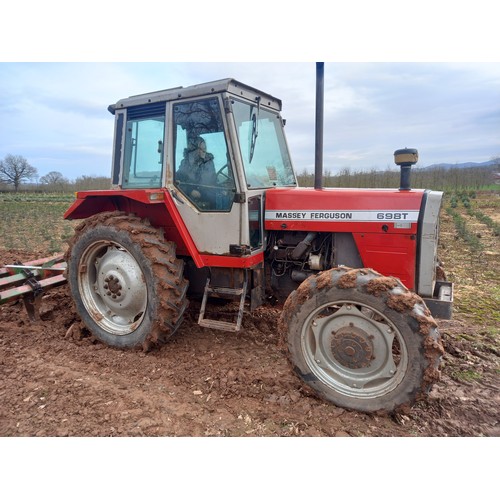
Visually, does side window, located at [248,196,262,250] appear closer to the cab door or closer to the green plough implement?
the cab door

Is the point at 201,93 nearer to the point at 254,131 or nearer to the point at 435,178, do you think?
the point at 254,131

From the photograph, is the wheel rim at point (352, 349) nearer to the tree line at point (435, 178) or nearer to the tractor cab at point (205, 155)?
the tractor cab at point (205, 155)

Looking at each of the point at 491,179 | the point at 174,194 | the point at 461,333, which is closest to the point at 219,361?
the point at 174,194

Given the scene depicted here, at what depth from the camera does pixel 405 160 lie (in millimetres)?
3264

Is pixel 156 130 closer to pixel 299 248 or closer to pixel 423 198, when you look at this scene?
pixel 299 248

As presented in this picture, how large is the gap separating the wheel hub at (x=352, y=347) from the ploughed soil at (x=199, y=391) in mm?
356

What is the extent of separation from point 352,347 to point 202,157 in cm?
214

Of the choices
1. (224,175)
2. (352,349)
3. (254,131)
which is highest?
(254,131)

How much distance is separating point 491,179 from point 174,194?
95.1ft

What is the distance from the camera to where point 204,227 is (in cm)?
378

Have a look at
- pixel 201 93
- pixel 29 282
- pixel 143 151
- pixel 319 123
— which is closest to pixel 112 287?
pixel 29 282

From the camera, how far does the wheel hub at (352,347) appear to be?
2.91 meters

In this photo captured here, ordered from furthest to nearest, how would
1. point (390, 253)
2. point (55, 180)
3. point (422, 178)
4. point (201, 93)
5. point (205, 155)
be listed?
point (55, 180)
point (422, 178)
point (205, 155)
point (201, 93)
point (390, 253)

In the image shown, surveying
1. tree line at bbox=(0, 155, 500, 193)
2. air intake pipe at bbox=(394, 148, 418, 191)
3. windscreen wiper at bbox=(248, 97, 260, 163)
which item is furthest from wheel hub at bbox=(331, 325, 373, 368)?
tree line at bbox=(0, 155, 500, 193)
